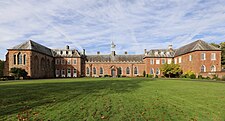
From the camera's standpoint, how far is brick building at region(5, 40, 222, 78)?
3862 cm

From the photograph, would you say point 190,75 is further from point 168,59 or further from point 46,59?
point 46,59

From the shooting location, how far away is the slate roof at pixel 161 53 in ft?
164

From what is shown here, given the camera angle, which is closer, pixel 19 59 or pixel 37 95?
pixel 37 95

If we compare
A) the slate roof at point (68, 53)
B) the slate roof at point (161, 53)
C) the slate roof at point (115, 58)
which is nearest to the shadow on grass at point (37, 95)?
the slate roof at point (68, 53)

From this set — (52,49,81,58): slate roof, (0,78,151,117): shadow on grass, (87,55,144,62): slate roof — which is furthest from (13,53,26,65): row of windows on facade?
(0,78,151,117): shadow on grass

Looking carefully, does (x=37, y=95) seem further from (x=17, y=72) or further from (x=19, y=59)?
(x=19, y=59)

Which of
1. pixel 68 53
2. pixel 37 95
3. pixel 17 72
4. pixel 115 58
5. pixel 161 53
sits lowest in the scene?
pixel 37 95

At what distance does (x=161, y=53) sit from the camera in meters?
50.3

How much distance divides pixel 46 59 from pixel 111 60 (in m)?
20.5

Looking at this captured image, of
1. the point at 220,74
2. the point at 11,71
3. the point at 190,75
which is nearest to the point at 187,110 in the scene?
the point at 220,74

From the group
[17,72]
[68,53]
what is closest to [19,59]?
[17,72]

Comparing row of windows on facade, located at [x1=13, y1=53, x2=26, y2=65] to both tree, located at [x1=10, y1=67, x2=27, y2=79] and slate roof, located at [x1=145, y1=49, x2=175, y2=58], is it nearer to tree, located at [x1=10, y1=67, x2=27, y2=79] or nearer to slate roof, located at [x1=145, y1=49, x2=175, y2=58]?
tree, located at [x1=10, y1=67, x2=27, y2=79]

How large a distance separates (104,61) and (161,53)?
1890cm

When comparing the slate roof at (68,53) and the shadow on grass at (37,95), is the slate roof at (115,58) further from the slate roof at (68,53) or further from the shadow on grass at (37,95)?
the shadow on grass at (37,95)
